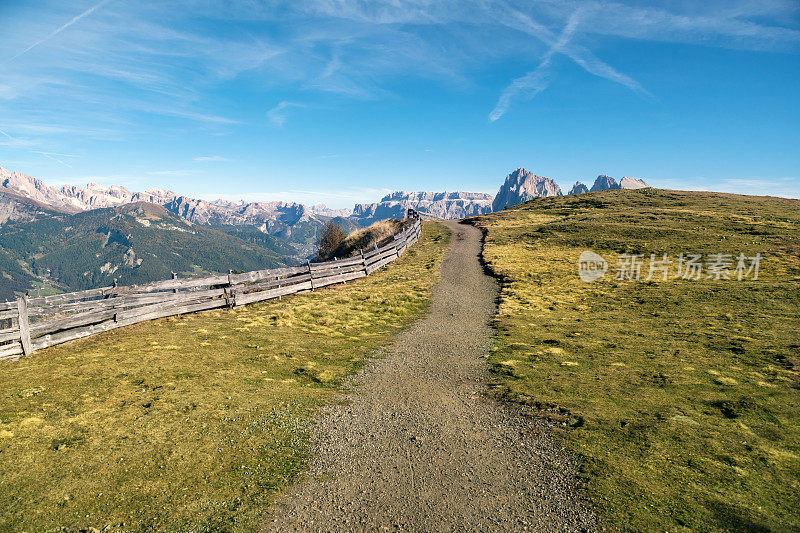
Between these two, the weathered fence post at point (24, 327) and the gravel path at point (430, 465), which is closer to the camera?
the gravel path at point (430, 465)

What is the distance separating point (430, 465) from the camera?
7.24m

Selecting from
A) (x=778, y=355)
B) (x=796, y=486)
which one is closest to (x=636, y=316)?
(x=778, y=355)

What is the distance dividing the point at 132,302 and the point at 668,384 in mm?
20826

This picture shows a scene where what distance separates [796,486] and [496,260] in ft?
88.2

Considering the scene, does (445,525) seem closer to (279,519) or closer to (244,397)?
(279,519)

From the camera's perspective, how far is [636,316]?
18.6 meters

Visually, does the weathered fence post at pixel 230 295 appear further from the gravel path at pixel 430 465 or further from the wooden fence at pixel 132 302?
the gravel path at pixel 430 465

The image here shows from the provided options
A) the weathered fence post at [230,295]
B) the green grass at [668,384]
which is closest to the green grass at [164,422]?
the weathered fence post at [230,295]

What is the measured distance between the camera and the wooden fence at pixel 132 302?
11938 millimetres

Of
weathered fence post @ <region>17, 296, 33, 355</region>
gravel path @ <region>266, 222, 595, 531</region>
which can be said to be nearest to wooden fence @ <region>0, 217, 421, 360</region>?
weathered fence post @ <region>17, 296, 33, 355</region>

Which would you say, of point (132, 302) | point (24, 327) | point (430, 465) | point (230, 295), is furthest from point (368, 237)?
point (430, 465)

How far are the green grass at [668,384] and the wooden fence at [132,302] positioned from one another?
539 inches

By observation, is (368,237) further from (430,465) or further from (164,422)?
(430,465)

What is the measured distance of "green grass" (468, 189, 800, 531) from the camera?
6.11m
